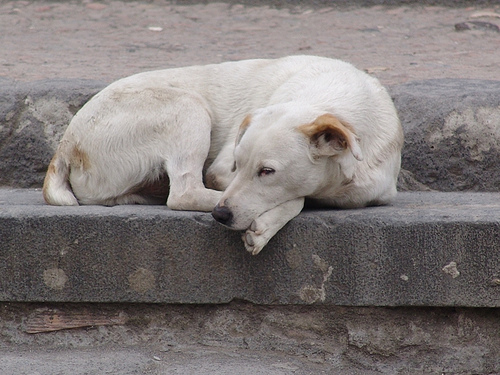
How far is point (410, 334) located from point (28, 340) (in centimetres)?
174

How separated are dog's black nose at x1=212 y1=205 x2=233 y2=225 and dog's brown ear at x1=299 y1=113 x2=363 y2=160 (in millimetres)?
455

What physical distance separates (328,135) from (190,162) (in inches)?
31.5

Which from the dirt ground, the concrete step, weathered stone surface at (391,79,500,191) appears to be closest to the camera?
the concrete step

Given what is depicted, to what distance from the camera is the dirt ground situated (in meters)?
5.80

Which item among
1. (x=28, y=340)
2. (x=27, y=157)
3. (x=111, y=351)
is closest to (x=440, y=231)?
(x=111, y=351)

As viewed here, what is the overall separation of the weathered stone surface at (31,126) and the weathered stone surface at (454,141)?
6.51ft

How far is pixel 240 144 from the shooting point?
10.3 ft

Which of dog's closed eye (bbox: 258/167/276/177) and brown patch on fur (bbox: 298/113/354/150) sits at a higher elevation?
brown patch on fur (bbox: 298/113/354/150)

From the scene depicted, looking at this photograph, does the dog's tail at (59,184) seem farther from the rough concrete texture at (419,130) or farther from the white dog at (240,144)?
the rough concrete texture at (419,130)

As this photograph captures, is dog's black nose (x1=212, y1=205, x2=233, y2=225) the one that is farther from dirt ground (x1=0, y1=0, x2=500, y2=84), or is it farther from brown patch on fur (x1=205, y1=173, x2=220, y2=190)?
dirt ground (x1=0, y1=0, x2=500, y2=84)

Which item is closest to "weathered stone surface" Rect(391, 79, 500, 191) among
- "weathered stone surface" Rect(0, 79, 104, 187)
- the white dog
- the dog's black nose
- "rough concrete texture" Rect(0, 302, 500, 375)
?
the white dog

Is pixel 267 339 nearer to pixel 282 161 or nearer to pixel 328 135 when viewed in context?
pixel 282 161

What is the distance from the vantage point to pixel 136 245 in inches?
126

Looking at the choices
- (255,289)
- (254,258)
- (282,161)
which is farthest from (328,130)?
(255,289)
